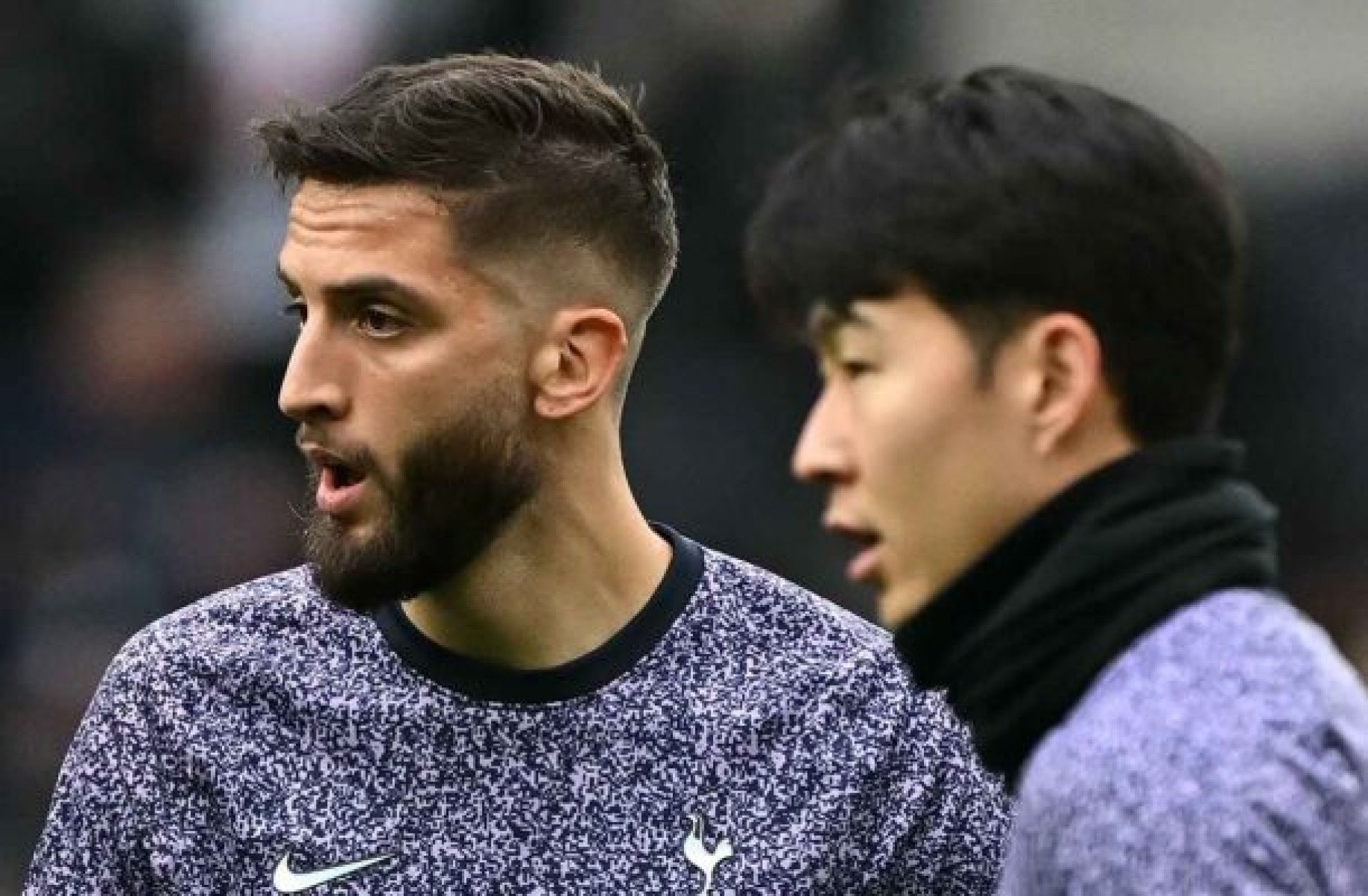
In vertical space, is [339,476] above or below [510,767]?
above

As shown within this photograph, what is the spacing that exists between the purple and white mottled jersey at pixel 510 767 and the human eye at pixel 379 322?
0.38 m

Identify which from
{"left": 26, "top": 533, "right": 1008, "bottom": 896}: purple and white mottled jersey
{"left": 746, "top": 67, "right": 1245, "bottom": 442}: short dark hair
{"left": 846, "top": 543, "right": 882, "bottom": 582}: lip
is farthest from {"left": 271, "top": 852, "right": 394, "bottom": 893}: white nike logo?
{"left": 746, "top": 67, "right": 1245, "bottom": 442}: short dark hair

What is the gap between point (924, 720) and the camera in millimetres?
3992

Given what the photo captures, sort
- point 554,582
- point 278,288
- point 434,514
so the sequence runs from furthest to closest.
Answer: point 278,288, point 554,582, point 434,514

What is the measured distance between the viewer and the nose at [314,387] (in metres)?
3.83

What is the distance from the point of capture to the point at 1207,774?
2447 mm

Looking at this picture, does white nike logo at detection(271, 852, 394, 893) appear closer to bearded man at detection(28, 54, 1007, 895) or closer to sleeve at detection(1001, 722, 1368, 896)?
bearded man at detection(28, 54, 1007, 895)

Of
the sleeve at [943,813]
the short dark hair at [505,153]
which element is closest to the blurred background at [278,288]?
the short dark hair at [505,153]

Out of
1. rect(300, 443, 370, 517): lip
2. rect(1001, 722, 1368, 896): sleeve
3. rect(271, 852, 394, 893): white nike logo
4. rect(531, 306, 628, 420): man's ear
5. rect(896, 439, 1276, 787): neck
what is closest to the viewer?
rect(1001, 722, 1368, 896): sleeve

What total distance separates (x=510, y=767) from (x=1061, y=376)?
4.58ft

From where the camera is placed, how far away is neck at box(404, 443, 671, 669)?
155 inches

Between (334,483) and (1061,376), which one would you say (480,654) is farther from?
(1061,376)

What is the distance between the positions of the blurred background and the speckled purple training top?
4.51 metres

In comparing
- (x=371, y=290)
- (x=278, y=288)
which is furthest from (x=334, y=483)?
(x=278, y=288)
